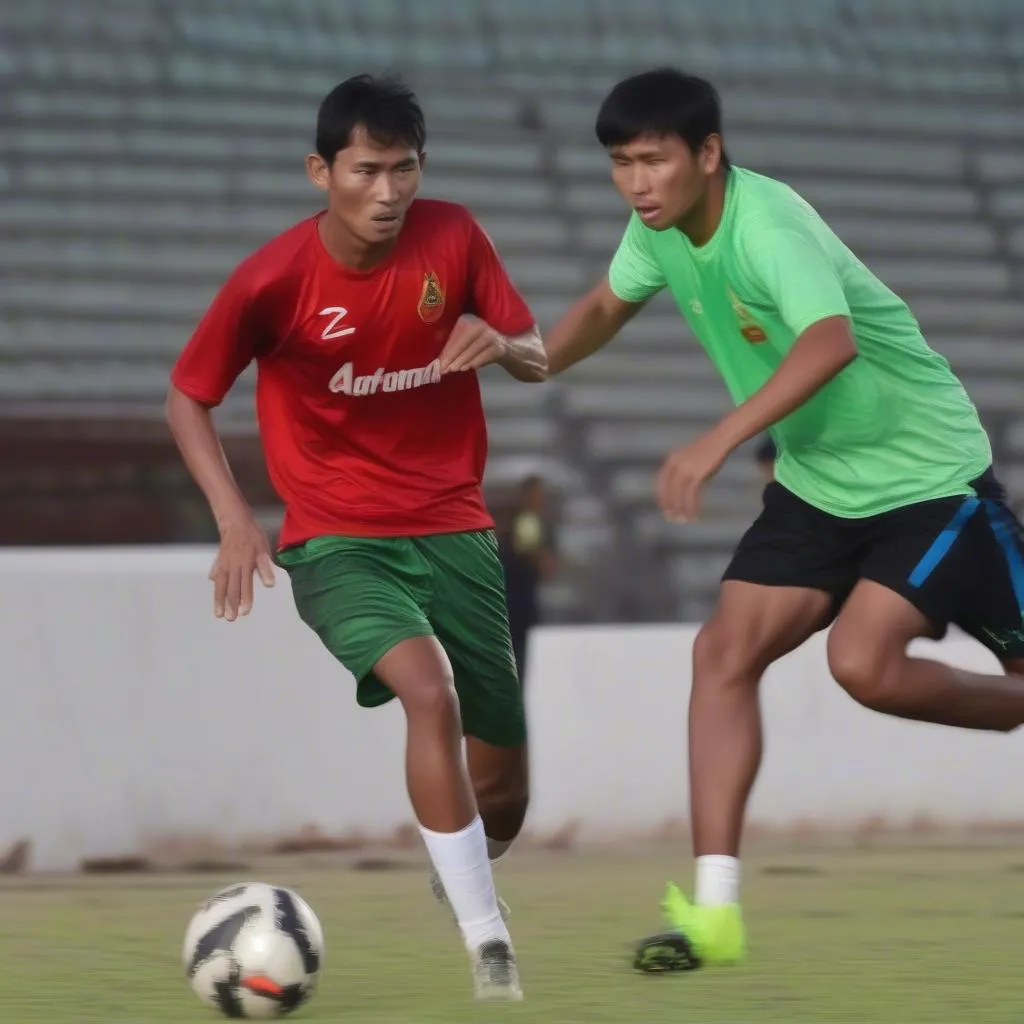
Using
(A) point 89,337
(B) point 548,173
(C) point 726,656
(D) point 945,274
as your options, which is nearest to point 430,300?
(C) point 726,656

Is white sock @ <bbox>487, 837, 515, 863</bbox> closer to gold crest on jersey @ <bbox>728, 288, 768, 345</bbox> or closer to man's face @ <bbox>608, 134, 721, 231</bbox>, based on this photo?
gold crest on jersey @ <bbox>728, 288, 768, 345</bbox>

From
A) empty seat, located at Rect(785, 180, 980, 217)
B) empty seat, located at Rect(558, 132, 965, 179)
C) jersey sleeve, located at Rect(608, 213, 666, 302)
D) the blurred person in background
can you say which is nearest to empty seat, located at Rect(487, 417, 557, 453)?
the blurred person in background

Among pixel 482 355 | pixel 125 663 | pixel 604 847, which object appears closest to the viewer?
pixel 482 355

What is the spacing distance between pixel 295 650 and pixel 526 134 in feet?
29.7

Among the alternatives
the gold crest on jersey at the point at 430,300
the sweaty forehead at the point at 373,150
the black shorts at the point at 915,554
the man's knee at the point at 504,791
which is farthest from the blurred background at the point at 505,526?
the sweaty forehead at the point at 373,150

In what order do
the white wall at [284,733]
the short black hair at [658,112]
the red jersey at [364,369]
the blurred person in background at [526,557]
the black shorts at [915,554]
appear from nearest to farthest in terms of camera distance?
1. the short black hair at [658,112]
2. the red jersey at [364,369]
3. the black shorts at [915,554]
4. the white wall at [284,733]
5. the blurred person in background at [526,557]

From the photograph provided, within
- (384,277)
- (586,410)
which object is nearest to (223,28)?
(586,410)

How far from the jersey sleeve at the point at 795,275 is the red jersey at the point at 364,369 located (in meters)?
0.59

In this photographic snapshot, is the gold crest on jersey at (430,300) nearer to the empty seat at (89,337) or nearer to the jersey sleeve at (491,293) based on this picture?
the jersey sleeve at (491,293)

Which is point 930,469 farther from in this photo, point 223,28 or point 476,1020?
point 223,28

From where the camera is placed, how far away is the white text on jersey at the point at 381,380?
496 cm

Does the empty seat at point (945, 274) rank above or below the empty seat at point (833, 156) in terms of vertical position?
below

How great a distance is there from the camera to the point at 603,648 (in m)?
9.23

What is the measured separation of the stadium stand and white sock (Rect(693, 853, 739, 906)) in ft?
28.5
